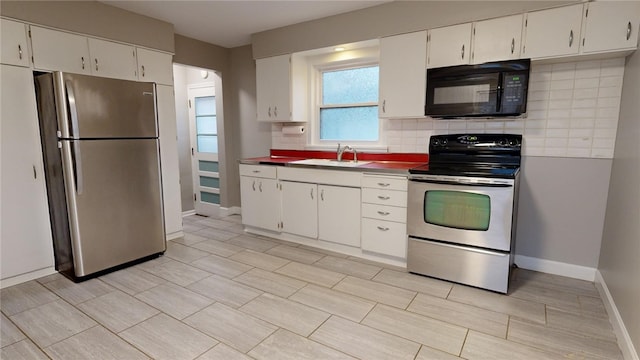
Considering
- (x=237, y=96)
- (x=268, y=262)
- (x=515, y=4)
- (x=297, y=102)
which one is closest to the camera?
(x=515, y=4)

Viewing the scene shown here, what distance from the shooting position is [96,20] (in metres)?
3.07

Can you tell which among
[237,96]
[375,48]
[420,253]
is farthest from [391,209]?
[237,96]

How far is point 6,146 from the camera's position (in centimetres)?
262

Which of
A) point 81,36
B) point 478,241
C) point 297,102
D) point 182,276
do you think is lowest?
point 182,276

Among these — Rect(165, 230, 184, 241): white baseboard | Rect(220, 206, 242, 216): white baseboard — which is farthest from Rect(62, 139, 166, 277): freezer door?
Rect(220, 206, 242, 216): white baseboard

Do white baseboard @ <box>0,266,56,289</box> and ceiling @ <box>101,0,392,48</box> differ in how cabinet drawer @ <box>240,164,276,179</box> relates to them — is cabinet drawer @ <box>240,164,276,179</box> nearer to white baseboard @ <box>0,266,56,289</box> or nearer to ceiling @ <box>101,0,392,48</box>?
ceiling @ <box>101,0,392,48</box>

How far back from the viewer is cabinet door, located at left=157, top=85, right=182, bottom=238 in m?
3.69

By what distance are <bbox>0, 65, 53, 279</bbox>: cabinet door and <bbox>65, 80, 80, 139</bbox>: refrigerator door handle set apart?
1.42ft

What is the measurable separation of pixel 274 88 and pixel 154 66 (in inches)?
51.9

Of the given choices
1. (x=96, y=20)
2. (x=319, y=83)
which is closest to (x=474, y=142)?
(x=319, y=83)

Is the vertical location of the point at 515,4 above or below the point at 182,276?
above

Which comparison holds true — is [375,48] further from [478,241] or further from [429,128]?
[478,241]

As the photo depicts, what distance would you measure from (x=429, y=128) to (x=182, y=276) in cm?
270

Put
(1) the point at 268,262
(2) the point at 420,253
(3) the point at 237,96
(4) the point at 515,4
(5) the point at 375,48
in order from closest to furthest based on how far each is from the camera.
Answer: (4) the point at 515,4 < (2) the point at 420,253 < (1) the point at 268,262 < (5) the point at 375,48 < (3) the point at 237,96
